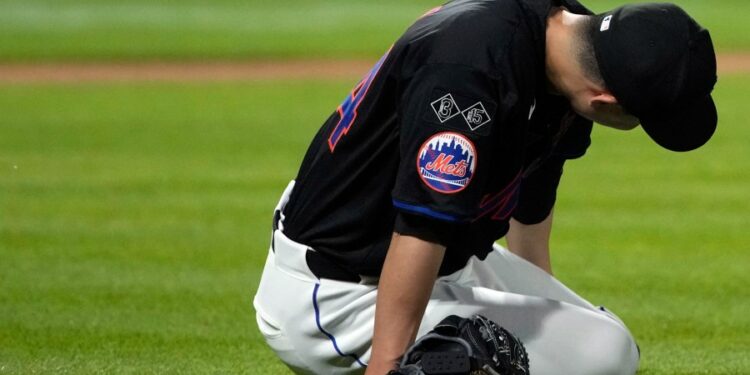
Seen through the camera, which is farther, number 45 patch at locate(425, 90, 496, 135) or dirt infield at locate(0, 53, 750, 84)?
dirt infield at locate(0, 53, 750, 84)

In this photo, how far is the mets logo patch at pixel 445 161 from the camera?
3.20m

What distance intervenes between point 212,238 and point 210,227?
377 millimetres

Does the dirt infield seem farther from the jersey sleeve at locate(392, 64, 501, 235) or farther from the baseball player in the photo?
the jersey sleeve at locate(392, 64, 501, 235)

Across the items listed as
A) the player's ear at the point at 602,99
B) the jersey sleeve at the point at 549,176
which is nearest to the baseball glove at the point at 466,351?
the player's ear at the point at 602,99

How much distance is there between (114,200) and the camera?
964cm

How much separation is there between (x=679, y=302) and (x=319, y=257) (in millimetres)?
3225

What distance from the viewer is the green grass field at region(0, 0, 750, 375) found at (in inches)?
219

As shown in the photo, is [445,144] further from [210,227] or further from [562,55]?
[210,227]

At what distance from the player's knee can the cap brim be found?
0.57 metres

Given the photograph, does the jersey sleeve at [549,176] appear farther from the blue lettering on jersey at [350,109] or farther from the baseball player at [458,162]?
the blue lettering on jersey at [350,109]

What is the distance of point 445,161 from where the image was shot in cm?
320

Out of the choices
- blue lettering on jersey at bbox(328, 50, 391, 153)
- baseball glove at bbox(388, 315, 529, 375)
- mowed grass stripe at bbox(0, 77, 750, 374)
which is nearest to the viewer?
baseball glove at bbox(388, 315, 529, 375)

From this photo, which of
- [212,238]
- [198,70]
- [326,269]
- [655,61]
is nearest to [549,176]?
[326,269]

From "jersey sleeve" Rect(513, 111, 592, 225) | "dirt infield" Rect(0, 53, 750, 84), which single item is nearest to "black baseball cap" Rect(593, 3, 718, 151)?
"jersey sleeve" Rect(513, 111, 592, 225)
